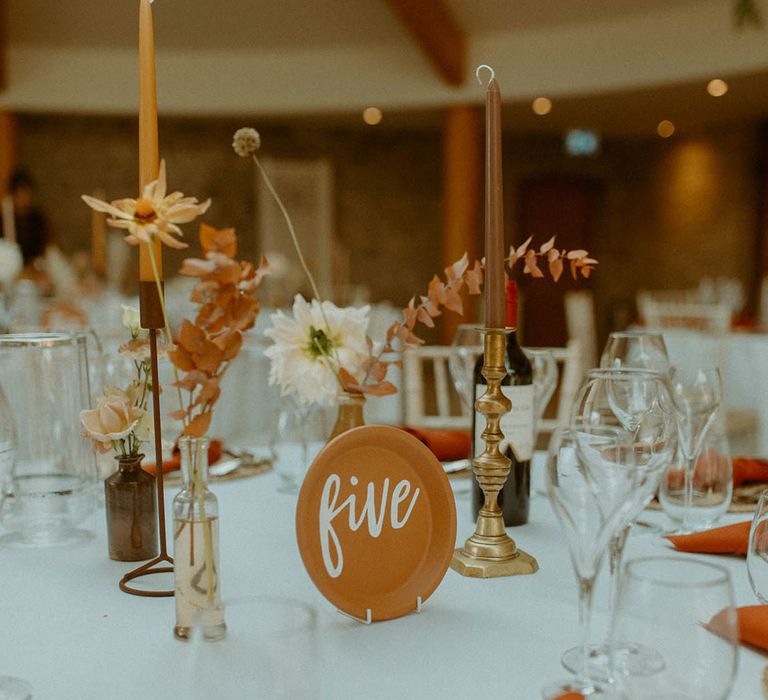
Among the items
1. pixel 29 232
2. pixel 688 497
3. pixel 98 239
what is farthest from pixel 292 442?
pixel 29 232

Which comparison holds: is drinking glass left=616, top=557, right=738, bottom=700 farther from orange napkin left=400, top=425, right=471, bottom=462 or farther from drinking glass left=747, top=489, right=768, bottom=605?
orange napkin left=400, top=425, right=471, bottom=462

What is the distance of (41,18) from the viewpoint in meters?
7.29

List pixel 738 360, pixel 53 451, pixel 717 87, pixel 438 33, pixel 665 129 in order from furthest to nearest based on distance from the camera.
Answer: pixel 665 129 → pixel 717 87 → pixel 438 33 → pixel 738 360 → pixel 53 451

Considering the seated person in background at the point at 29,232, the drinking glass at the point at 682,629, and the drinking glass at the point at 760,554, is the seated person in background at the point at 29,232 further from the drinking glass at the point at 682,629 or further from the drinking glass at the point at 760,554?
the drinking glass at the point at 682,629

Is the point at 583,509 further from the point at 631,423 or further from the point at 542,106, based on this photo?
the point at 542,106

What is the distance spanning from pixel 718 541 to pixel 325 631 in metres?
0.53

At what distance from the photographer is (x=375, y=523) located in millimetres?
891

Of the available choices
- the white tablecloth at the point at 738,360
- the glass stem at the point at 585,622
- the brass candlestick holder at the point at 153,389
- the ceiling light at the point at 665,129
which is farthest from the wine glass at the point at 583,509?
the ceiling light at the point at 665,129

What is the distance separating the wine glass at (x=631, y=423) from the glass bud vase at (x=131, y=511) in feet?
1.76

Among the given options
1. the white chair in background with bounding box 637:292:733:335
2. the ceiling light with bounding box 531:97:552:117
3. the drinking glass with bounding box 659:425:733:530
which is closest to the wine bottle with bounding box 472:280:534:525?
the drinking glass with bounding box 659:425:733:530

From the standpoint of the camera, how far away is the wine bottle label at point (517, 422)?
1.14 metres

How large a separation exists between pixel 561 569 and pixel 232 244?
1.93 feet

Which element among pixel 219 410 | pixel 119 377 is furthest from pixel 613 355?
pixel 219 410

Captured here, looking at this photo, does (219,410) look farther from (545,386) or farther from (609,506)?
(609,506)
